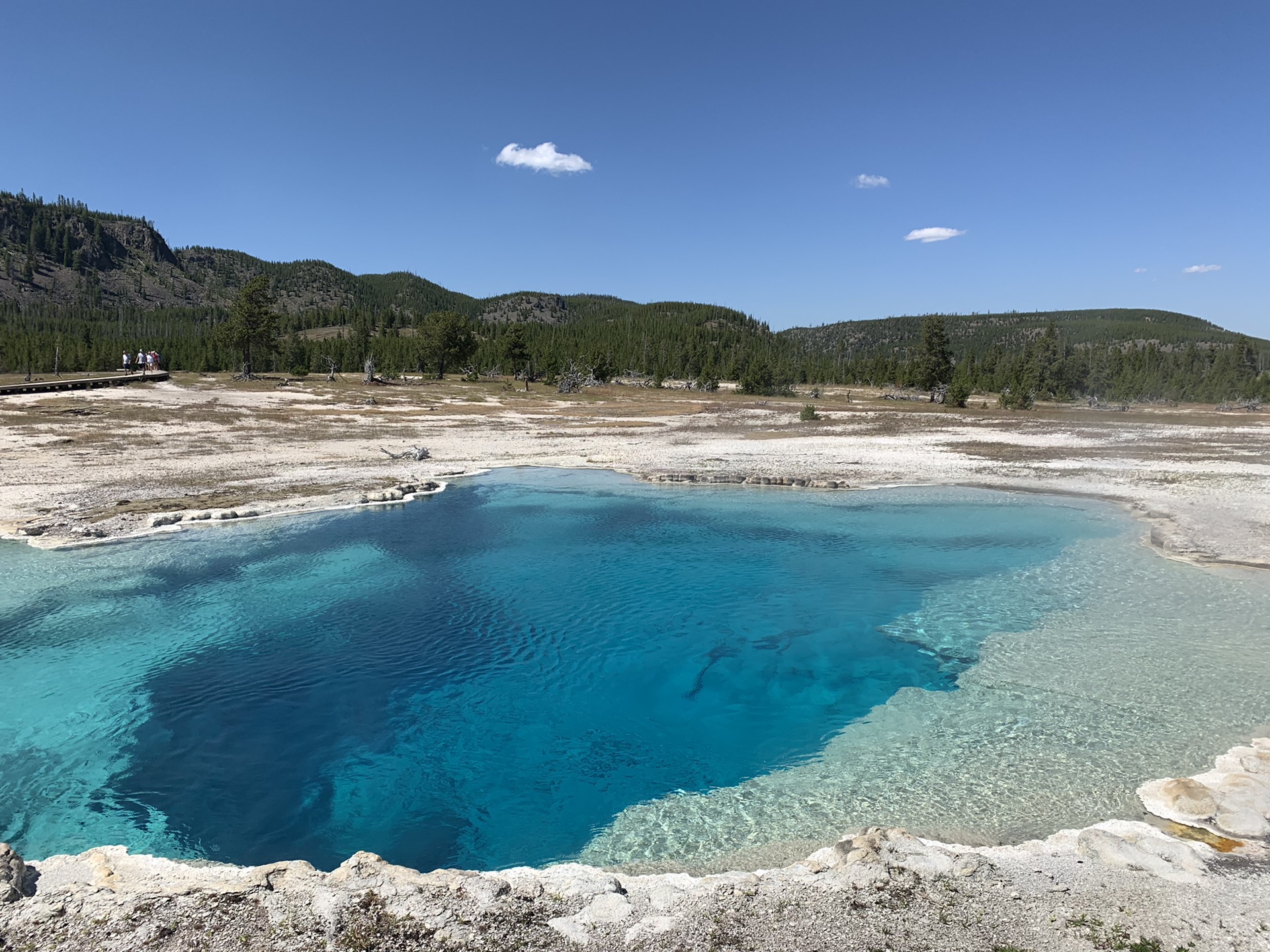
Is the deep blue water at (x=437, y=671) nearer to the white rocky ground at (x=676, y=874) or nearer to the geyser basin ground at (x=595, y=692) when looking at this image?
the geyser basin ground at (x=595, y=692)

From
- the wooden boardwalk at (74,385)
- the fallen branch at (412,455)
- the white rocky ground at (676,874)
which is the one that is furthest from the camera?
the wooden boardwalk at (74,385)

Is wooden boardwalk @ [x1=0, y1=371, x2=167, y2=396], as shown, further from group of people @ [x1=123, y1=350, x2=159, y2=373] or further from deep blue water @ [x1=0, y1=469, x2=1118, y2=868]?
deep blue water @ [x1=0, y1=469, x2=1118, y2=868]

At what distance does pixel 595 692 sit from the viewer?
11258mm

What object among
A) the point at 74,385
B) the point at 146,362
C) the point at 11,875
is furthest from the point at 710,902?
the point at 146,362

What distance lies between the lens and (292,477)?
2703cm

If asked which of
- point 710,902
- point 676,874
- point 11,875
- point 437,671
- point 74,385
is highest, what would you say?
point 74,385

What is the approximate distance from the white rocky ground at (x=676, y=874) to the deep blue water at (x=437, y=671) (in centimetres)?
153

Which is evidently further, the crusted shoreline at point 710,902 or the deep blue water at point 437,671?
the deep blue water at point 437,671

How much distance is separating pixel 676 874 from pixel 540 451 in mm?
31746

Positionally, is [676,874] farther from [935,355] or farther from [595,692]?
[935,355]

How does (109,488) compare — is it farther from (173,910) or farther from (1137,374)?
(1137,374)

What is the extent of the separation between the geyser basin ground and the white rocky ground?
3.31 feet

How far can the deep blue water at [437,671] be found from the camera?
26.6 ft

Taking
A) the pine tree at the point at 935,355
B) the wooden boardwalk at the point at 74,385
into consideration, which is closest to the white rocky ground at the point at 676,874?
the wooden boardwalk at the point at 74,385
